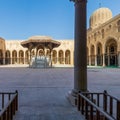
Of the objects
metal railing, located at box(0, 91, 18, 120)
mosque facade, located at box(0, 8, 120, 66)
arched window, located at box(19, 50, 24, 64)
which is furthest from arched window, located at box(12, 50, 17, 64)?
metal railing, located at box(0, 91, 18, 120)

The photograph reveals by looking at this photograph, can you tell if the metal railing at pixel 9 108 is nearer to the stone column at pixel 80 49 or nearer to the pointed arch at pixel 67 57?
the stone column at pixel 80 49

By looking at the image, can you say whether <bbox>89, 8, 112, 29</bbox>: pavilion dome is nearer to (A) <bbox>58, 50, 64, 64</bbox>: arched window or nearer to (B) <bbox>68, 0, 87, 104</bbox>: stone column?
(A) <bbox>58, 50, 64, 64</bbox>: arched window

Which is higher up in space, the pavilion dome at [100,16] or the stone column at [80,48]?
the pavilion dome at [100,16]

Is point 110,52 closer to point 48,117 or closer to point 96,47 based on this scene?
point 96,47

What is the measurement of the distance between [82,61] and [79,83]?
2.05 feet

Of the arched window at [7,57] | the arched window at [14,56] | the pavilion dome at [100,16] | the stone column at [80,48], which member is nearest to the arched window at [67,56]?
the pavilion dome at [100,16]

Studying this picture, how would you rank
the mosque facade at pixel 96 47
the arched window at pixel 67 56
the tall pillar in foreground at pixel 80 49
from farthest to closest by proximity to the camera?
the arched window at pixel 67 56
the mosque facade at pixel 96 47
the tall pillar in foreground at pixel 80 49

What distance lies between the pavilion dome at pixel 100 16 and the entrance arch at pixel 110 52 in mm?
10016

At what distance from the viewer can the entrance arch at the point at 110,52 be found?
1834 inches

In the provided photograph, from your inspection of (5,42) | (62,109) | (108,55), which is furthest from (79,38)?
(5,42)

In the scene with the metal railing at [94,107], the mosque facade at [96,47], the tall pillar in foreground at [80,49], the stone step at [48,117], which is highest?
the mosque facade at [96,47]

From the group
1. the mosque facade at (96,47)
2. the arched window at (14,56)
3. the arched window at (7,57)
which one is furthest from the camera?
the arched window at (14,56)

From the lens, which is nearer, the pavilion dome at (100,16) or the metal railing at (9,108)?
the metal railing at (9,108)

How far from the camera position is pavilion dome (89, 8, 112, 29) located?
55906 mm
